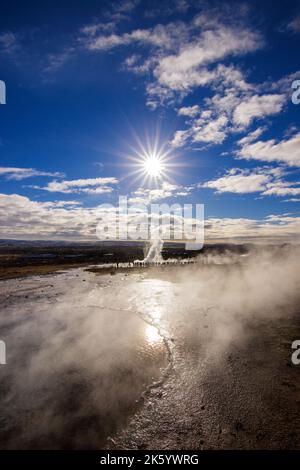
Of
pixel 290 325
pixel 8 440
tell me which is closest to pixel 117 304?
pixel 290 325

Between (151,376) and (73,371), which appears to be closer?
(151,376)

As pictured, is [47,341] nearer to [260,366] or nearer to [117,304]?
[117,304]

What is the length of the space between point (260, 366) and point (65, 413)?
6.66 m

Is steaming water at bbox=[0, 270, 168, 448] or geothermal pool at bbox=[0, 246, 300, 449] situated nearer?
geothermal pool at bbox=[0, 246, 300, 449]

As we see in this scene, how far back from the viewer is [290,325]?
13.5 m

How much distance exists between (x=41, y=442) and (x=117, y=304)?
1272 centimetres

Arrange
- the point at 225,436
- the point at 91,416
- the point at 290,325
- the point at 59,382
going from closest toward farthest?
the point at 225,436 < the point at 91,416 < the point at 59,382 < the point at 290,325

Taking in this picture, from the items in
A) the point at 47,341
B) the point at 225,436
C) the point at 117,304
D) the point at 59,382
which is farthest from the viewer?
the point at 117,304

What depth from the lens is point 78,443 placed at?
6.12 metres

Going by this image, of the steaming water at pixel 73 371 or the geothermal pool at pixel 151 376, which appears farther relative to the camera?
the steaming water at pixel 73 371

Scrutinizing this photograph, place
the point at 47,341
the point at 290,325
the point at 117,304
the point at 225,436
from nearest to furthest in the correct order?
the point at 225,436 < the point at 47,341 < the point at 290,325 < the point at 117,304

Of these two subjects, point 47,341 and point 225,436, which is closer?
point 225,436
